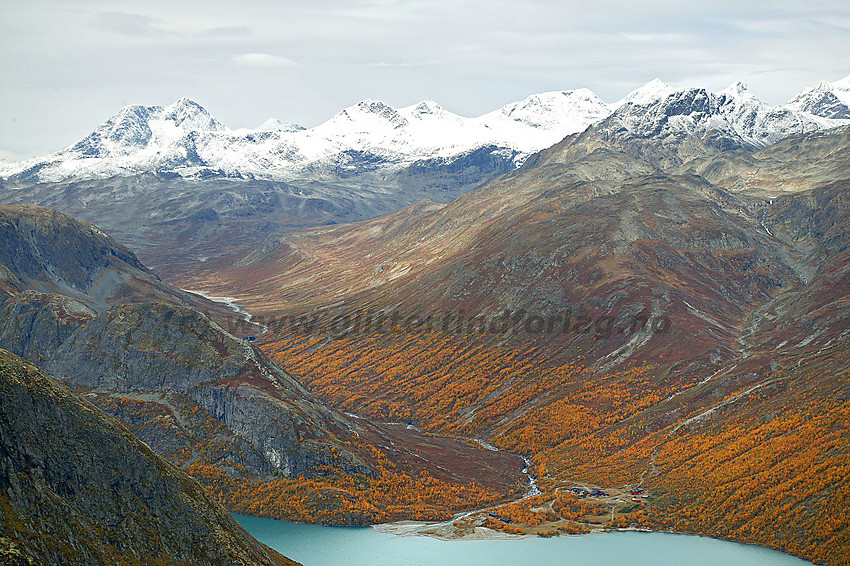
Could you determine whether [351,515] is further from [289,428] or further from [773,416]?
[773,416]

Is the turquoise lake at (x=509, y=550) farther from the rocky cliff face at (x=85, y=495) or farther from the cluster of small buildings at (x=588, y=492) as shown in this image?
the rocky cliff face at (x=85, y=495)

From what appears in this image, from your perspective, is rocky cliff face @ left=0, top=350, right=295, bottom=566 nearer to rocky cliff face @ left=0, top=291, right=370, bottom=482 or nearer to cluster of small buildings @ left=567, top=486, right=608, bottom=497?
rocky cliff face @ left=0, top=291, right=370, bottom=482

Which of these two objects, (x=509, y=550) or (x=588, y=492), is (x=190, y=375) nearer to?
(x=509, y=550)

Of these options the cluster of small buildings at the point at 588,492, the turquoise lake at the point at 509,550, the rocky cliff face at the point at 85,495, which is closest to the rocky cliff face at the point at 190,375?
the turquoise lake at the point at 509,550

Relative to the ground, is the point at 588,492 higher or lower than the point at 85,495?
higher

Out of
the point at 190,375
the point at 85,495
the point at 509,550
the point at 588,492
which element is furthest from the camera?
the point at 190,375

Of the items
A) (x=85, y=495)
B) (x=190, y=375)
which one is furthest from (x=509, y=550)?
(x=190, y=375)
